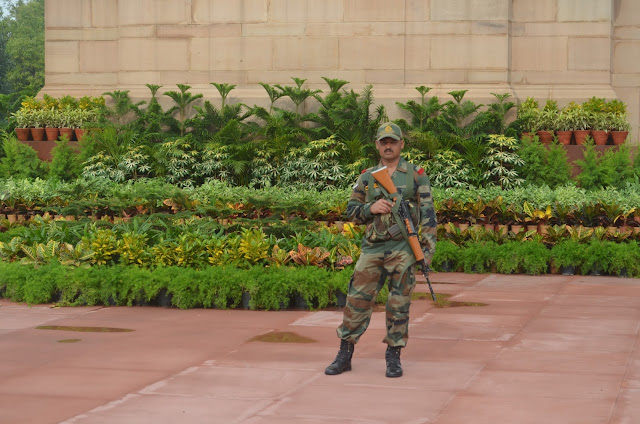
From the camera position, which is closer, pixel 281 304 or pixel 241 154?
pixel 281 304

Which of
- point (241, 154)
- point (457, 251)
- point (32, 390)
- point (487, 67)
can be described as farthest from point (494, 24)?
point (32, 390)

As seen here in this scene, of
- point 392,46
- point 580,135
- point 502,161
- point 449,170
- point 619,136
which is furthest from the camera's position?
point 392,46

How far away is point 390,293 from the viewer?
7.89m

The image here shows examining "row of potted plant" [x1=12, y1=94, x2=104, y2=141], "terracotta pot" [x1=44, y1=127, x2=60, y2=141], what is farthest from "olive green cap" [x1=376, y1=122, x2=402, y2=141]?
"terracotta pot" [x1=44, y1=127, x2=60, y2=141]

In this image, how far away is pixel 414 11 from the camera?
19.4 metres

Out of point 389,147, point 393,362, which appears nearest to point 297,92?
point 389,147

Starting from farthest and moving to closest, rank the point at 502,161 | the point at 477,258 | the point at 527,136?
the point at 527,136 < the point at 502,161 < the point at 477,258

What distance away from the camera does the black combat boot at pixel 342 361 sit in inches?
307

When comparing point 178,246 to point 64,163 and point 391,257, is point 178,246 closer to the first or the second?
point 391,257

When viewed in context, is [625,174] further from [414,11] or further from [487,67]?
[414,11]

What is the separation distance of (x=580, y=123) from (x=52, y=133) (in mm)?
10210

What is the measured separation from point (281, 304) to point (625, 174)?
8.64 meters

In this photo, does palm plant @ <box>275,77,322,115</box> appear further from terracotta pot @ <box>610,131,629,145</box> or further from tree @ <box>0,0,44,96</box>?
tree @ <box>0,0,44,96</box>

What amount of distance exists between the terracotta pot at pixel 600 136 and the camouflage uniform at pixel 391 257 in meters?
11.2
